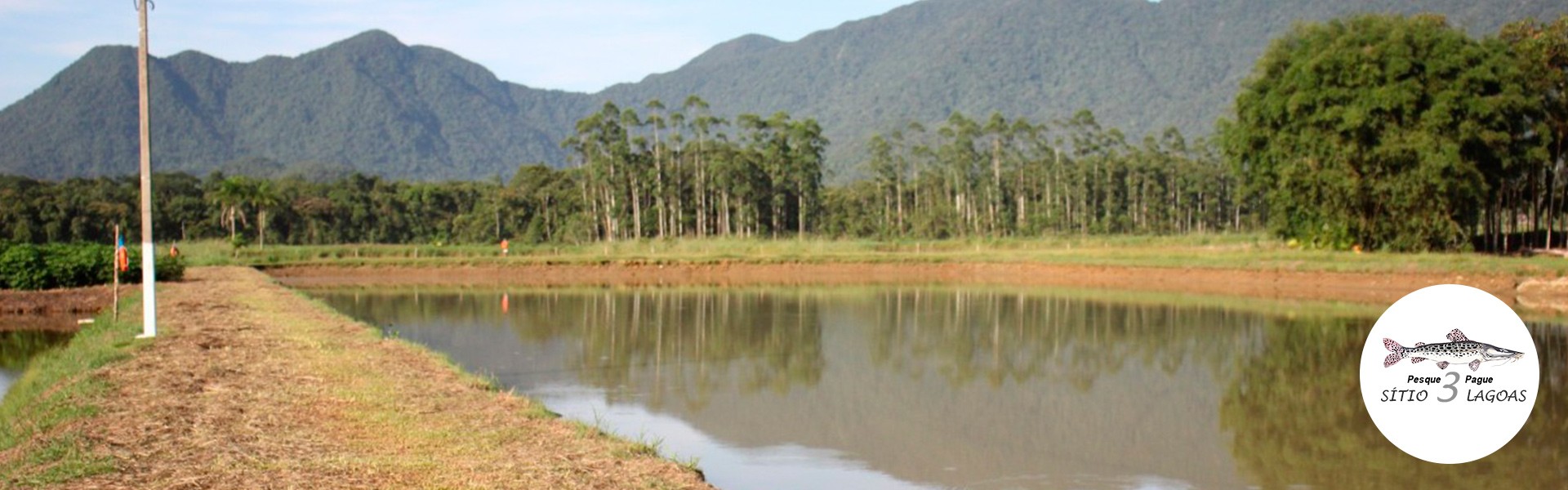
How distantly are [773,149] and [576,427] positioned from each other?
59.6 metres

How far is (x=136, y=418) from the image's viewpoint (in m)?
8.74

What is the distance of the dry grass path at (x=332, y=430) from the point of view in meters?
7.09

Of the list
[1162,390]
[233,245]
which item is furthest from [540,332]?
[233,245]

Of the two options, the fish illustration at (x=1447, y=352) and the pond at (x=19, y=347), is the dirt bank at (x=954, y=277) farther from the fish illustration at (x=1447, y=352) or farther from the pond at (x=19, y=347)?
the fish illustration at (x=1447, y=352)

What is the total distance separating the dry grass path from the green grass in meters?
0.15

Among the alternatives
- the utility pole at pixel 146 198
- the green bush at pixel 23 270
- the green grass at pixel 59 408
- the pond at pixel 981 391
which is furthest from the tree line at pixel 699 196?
the green grass at pixel 59 408

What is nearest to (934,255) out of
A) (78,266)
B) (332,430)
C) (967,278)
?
(967,278)

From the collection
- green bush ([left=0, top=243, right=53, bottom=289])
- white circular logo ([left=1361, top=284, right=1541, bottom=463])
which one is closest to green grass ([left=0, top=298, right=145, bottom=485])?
white circular logo ([left=1361, top=284, right=1541, bottom=463])

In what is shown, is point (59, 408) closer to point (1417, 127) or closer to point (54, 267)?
point (54, 267)

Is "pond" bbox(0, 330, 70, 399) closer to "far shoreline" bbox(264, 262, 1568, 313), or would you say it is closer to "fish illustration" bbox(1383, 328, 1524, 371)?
"fish illustration" bbox(1383, 328, 1524, 371)

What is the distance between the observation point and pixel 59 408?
30.4 feet

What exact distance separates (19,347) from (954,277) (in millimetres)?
27126

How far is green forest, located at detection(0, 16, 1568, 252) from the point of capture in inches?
1319

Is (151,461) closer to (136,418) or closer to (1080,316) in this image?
(136,418)
